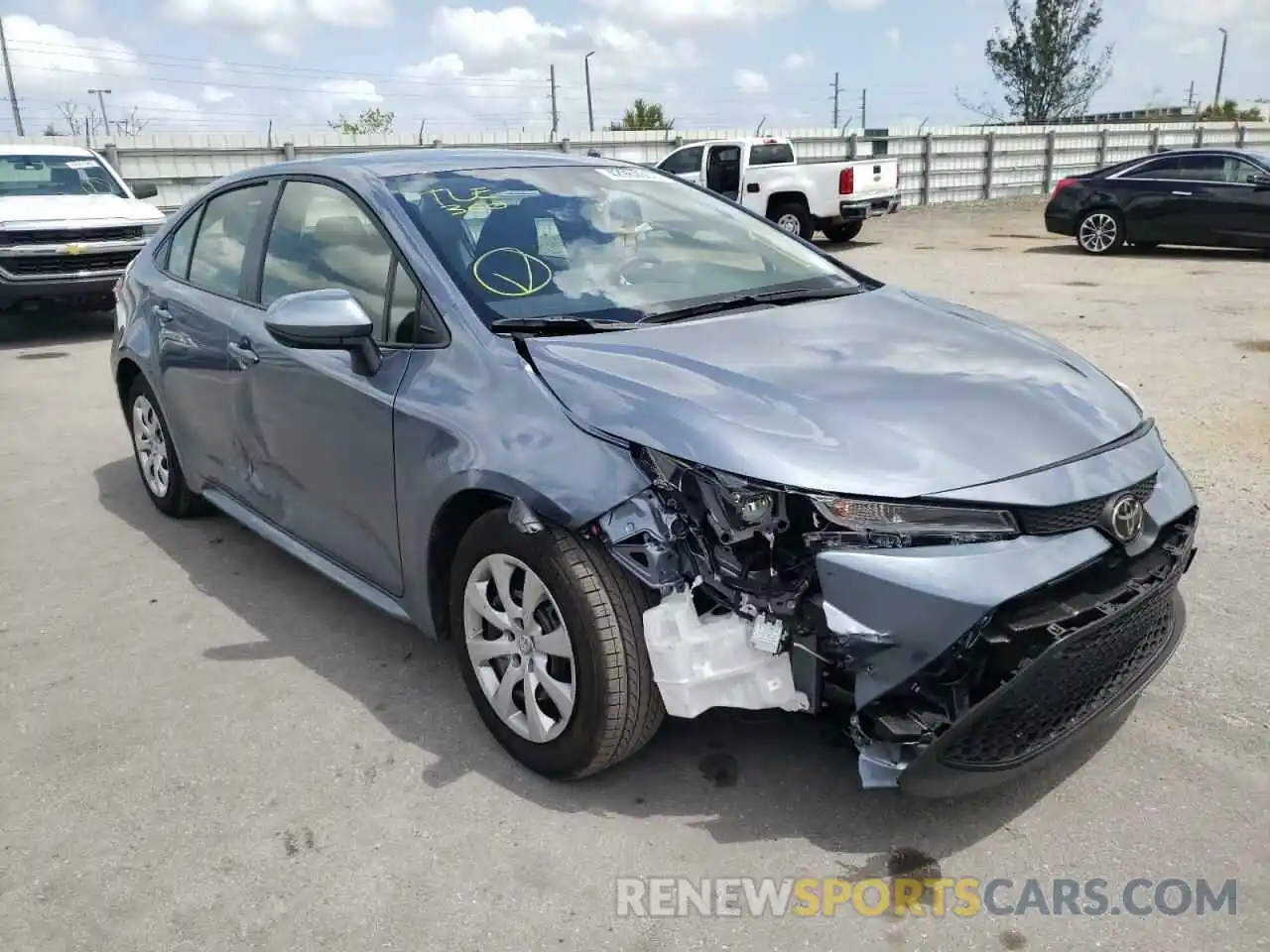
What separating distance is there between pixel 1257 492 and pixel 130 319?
5.38 meters

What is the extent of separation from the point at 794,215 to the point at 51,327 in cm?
1105

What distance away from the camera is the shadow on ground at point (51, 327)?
34.9ft

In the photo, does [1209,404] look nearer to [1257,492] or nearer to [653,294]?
[1257,492]

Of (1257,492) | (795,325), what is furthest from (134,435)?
(1257,492)

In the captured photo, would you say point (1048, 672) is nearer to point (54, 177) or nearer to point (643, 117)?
point (54, 177)

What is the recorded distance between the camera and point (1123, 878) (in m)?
2.48

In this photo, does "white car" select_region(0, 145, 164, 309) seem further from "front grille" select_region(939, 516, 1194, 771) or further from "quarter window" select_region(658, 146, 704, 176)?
"front grille" select_region(939, 516, 1194, 771)

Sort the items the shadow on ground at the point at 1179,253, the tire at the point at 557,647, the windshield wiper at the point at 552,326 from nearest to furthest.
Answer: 1. the tire at the point at 557,647
2. the windshield wiper at the point at 552,326
3. the shadow on ground at the point at 1179,253

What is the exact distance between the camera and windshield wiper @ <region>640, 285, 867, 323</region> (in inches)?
127

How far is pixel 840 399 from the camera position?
266cm

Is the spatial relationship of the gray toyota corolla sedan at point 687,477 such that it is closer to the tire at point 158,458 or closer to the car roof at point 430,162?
the car roof at point 430,162

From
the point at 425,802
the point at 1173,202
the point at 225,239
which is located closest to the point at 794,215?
the point at 1173,202

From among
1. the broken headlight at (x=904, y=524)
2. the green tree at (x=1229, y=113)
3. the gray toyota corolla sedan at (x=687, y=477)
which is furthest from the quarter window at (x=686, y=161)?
the green tree at (x=1229, y=113)

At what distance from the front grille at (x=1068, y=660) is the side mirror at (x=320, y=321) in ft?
6.32
